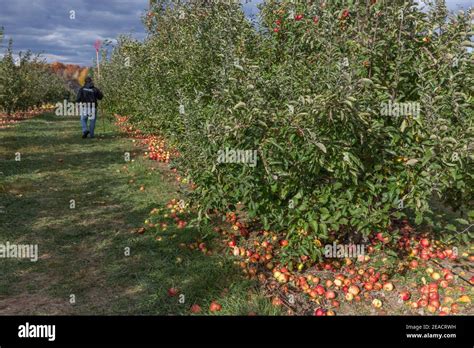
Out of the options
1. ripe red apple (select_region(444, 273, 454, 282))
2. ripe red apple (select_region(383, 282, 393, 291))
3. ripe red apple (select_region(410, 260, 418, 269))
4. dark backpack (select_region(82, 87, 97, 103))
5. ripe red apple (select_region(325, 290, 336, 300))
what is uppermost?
dark backpack (select_region(82, 87, 97, 103))

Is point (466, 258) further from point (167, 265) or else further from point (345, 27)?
point (167, 265)

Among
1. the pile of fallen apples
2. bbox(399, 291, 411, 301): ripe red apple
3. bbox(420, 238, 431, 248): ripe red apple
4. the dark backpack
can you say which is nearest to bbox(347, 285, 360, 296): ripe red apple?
the pile of fallen apples

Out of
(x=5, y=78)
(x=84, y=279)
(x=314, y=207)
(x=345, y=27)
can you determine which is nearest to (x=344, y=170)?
(x=314, y=207)

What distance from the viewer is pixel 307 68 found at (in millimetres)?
5445

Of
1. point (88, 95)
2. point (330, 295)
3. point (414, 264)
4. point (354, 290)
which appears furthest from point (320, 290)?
point (88, 95)

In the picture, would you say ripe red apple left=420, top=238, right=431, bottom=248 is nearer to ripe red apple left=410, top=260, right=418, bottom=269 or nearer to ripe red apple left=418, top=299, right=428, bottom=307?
ripe red apple left=410, top=260, right=418, bottom=269

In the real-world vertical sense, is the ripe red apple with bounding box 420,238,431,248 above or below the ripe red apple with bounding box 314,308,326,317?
above

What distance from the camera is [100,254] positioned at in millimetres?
6227

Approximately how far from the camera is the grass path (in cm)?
486

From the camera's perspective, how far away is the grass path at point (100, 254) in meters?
4.86

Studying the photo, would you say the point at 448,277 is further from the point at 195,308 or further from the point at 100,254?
the point at 100,254

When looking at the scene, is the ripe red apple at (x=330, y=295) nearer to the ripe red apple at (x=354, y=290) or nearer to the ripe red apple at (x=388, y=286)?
the ripe red apple at (x=354, y=290)

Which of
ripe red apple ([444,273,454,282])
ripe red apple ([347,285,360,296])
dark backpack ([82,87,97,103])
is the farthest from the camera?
dark backpack ([82,87,97,103])
